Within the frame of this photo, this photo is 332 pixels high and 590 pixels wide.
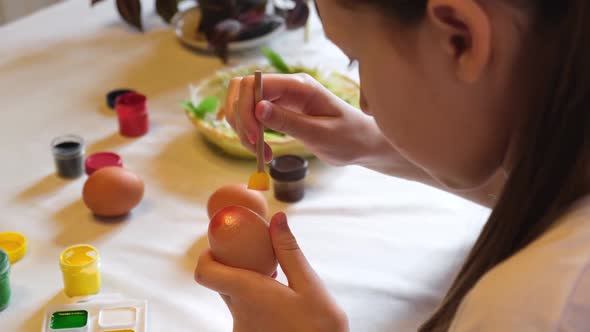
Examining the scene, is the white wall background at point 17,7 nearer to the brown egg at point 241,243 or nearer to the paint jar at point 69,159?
the paint jar at point 69,159

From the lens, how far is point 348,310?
0.79m

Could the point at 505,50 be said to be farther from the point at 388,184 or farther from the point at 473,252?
the point at 388,184

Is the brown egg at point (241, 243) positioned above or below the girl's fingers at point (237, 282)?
above

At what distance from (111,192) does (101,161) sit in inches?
5.2

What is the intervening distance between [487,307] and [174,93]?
878mm

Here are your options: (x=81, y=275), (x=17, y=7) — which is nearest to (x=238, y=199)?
(x=81, y=275)

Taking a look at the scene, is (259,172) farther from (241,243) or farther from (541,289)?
(541,289)

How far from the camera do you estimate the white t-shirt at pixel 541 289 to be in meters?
0.49

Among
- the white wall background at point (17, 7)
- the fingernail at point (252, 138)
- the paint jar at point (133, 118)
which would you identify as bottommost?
the white wall background at point (17, 7)

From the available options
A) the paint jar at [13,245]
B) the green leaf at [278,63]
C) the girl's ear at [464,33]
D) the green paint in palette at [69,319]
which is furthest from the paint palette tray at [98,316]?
the green leaf at [278,63]

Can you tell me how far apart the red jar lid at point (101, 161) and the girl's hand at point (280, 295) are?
40 cm

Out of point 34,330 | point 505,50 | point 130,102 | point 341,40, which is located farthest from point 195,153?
point 505,50

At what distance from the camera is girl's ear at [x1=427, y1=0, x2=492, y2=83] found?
0.50 metres

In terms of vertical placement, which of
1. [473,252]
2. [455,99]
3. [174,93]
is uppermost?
[455,99]
